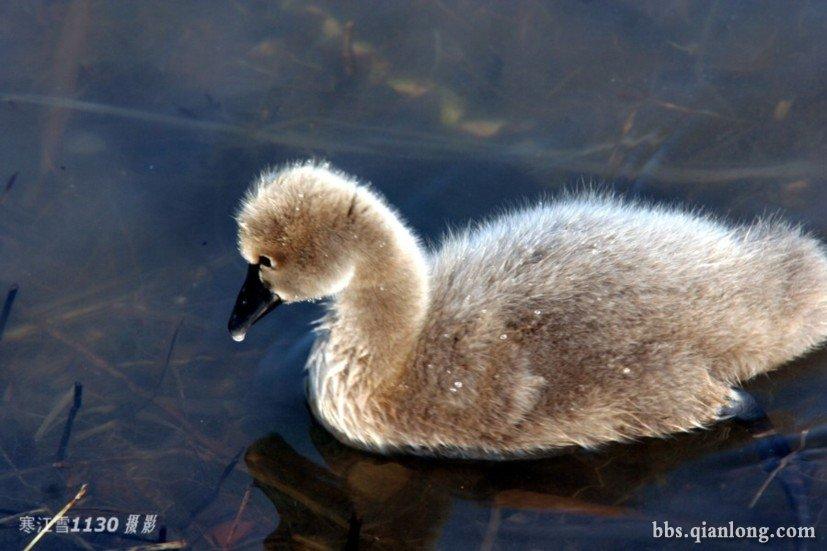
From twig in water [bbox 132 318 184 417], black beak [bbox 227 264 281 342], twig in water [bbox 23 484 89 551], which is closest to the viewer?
twig in water [bbox 23 484 89 551]

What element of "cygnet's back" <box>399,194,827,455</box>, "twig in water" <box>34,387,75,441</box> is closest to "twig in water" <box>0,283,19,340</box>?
"twig in water" <box>34,387,75,441</box>

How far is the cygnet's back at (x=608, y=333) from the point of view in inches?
183

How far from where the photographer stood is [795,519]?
4.55 metres

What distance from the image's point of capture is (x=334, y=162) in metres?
5.99

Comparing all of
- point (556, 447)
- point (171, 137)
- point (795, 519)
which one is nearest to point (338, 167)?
point (171, 137)

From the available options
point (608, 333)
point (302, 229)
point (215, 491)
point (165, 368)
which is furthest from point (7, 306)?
point (608, 333)

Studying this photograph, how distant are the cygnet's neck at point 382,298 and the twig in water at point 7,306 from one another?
162 centimetres

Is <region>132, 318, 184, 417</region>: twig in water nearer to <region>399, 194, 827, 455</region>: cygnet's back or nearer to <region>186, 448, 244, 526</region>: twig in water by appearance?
<region>186, 448, 244, 526</region>: twig in water

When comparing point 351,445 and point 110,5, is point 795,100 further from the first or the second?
point 110,5

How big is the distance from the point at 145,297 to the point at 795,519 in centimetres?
308

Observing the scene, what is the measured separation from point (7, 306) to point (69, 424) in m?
0.77

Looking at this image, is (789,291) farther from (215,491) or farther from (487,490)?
(215,491)

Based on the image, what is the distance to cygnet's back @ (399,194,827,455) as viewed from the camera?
4.64 meters

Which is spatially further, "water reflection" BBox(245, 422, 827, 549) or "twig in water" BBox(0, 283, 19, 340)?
"twig in water" BBox(0, 283, 19, 340)
